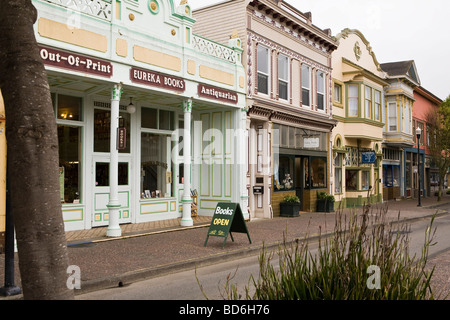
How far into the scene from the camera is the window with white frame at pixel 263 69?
1706 centimetres

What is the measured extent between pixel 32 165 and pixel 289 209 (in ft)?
50.9

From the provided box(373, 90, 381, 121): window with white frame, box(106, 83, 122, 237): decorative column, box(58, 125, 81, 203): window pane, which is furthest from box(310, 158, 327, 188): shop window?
box(58, 125, 81, 203): window pane

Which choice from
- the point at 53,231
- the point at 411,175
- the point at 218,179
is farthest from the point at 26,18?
the point at 411,175

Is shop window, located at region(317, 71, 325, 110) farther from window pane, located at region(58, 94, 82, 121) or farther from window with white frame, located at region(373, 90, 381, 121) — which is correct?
window pane, located at region(58, 94, 82, 121)

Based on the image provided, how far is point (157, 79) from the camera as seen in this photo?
12242mm

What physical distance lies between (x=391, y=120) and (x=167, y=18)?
70.6ft

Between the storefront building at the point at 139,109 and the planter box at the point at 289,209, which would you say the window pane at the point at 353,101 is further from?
the storefront building at the point at 139,109

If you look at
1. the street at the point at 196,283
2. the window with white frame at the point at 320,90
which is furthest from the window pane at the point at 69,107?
the window with white frame at the point at 320,90

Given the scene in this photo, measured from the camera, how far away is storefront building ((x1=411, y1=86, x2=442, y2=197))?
34281mm

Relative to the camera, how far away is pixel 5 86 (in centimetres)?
285

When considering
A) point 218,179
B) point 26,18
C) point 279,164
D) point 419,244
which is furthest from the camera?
point 279,164

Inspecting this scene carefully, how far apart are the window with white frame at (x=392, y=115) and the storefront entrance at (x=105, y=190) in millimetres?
22016
